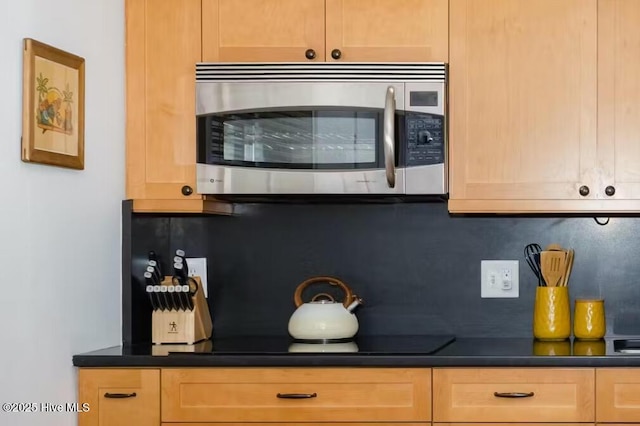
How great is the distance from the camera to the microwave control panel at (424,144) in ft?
9.52

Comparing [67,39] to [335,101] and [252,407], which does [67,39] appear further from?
[252,407]

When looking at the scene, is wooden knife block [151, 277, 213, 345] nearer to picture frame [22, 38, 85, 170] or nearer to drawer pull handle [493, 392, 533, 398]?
picture frame [22, 38, 85, 170]

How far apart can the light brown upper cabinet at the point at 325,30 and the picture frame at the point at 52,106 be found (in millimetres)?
492

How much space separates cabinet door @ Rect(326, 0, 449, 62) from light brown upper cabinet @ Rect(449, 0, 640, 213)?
5 cm

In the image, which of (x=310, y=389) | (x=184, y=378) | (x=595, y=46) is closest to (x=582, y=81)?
(x=595, y=46)

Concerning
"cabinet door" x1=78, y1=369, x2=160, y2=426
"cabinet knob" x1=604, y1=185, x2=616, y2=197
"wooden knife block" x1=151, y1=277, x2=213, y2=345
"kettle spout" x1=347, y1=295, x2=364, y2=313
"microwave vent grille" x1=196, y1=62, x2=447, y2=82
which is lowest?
"cabinet door" x1=78, y1=369, x2=160, y2=426

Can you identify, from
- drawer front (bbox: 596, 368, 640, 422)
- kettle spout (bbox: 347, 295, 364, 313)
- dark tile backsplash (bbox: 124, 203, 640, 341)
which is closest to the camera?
drawer front (bbox: 596, 368, 640, 422)

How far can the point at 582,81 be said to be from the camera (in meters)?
2.92

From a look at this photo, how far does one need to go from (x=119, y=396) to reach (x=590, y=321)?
4.84ft

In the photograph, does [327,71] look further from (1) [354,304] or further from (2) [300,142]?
(1) [354,304]

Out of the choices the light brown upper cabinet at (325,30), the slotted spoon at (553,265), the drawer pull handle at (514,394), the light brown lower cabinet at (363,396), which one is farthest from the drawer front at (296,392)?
the light brown upper cabinet at (325,30)

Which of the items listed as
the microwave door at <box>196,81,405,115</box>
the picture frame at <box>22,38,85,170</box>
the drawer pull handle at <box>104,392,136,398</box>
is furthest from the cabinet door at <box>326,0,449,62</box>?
the drawer pull handle at <box>104,392,136,398</box>

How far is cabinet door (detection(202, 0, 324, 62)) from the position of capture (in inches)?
118

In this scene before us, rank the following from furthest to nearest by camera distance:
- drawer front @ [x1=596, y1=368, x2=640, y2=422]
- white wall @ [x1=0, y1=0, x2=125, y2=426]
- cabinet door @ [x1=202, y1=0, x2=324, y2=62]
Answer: cabinet door @ [x1=202, y1=0, x2=324, y2=62], drawer front @ [x1=596, y1=368, x2=640, y2=422], white wall @ [x1=0, y1=0, x2=125, y2=426]
